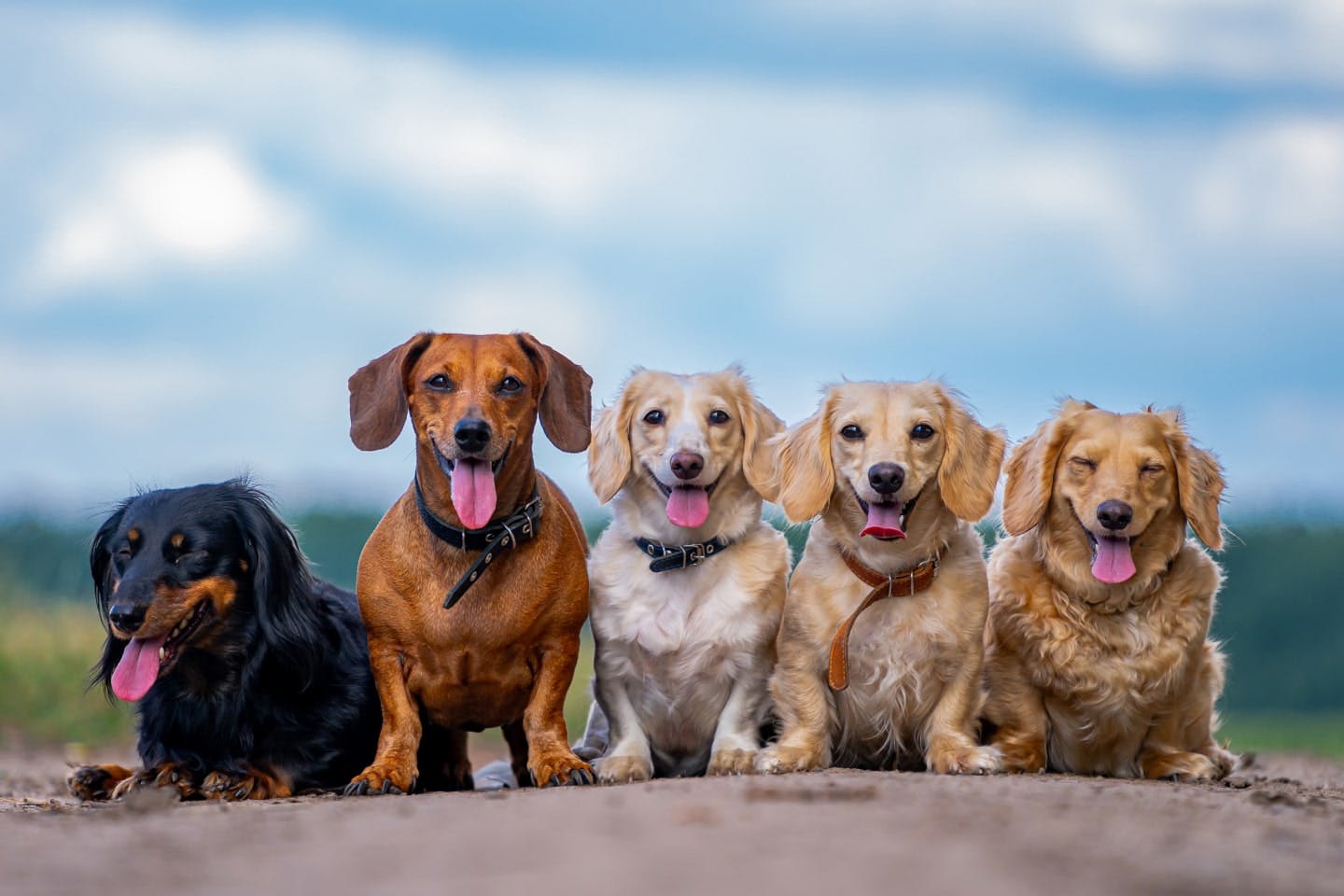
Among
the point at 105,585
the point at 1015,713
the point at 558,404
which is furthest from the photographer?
the point at 105,585

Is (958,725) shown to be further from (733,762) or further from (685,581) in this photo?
(685,581)

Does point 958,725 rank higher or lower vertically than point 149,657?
lower

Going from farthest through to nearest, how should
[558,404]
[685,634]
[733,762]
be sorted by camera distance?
[558,404] < [685,634] < [733,762]

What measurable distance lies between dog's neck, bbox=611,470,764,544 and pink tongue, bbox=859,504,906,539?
496mm

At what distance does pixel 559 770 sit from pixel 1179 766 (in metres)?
2.27

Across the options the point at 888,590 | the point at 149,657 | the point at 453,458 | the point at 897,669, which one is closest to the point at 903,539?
the point at 888,590

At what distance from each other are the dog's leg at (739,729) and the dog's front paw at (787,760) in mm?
59

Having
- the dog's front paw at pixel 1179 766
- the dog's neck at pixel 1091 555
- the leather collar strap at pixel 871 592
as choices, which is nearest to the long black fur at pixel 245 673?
the leather collar strap at pixel 871 592

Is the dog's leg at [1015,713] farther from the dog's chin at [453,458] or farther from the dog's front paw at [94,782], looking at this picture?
the dog's front paw at [94,782]

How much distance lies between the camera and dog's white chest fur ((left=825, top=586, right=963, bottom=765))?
5070mm

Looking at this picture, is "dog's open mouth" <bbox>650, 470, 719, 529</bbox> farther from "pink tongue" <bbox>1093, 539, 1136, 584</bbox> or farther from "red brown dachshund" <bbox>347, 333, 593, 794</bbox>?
"pink tongue" <bbox>1093, 539, 1136, 584</bbox>

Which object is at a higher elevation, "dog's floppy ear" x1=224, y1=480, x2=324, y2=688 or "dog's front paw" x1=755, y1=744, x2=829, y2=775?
"dog's floppy ear" x1=224, y1=480, x2=324, y2=688

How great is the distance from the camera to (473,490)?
493cm

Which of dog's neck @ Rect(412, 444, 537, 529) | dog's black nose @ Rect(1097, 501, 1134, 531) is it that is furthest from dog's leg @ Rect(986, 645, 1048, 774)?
dog's neck @ Rect(412, 444, 537, 529)
